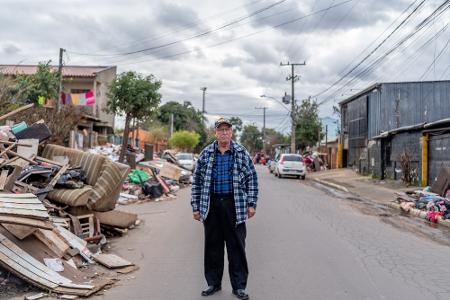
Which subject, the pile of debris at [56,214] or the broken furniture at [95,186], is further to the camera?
the broken furniture at [95,186]

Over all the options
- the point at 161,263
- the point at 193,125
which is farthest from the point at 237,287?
the point at 193,125

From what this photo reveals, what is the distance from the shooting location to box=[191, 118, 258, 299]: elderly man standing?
17.7 ft

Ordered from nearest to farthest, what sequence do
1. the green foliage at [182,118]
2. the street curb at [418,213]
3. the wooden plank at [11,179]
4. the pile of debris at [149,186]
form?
1. the wooden plank at [11,179]
2. the street curb at [418,213]
3. the pile of debris at [149,186]
4. the green foliage at [182,118]

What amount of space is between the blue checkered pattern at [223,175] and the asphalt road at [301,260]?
1.17 meters

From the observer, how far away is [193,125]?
79.1m

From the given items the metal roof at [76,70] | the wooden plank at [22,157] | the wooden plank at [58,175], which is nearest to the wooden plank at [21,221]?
the wooden plank at [58,175]

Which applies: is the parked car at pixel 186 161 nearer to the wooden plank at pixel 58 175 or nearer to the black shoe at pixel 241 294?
the wooden plank at pixel 58 175

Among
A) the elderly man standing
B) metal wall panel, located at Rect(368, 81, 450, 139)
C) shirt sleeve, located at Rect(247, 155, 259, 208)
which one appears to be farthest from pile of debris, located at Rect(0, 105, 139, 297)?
metal wall panel, located at Rect(368, 81, 450, 139)

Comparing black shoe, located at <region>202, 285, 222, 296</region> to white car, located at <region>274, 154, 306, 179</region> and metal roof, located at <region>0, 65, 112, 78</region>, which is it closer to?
white car, located at <region>274, 154, 306, 179</region>

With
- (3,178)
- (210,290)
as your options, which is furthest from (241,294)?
(3,178)

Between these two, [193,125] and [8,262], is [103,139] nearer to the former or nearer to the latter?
[8,262]

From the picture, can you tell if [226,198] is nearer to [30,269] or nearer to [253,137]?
[30,269]

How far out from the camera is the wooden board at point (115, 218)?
30.0 ft

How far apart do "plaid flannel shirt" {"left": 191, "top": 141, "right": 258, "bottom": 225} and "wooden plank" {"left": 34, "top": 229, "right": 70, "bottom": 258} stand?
212cm
